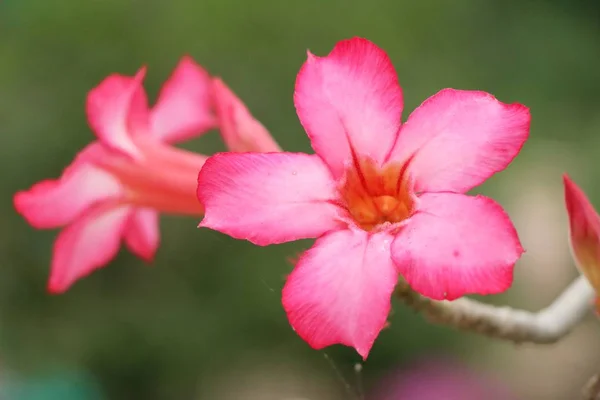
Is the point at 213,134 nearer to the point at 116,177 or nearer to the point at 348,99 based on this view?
the point at 116,177

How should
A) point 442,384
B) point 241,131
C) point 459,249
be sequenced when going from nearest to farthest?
1. point 459,249
2. point 241,131
3. point 442,384

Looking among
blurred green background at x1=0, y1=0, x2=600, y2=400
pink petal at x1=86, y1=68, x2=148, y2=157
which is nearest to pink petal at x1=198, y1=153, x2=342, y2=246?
pink petal at x1=86, y1=68, x2=148, y2=157

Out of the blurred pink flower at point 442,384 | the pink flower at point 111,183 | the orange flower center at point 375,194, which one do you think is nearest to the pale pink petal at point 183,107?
the pink flower at point 111,183

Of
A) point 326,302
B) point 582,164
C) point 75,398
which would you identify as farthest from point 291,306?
point 582,164

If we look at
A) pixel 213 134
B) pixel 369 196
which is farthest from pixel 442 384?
pixel 369 196

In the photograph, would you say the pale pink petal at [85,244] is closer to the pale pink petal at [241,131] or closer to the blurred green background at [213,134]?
the pale pink petal at [241,131]

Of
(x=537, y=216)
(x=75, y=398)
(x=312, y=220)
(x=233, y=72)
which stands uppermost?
(x=312, y=220)

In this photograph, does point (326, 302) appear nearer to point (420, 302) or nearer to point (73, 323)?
point (420, 302)
